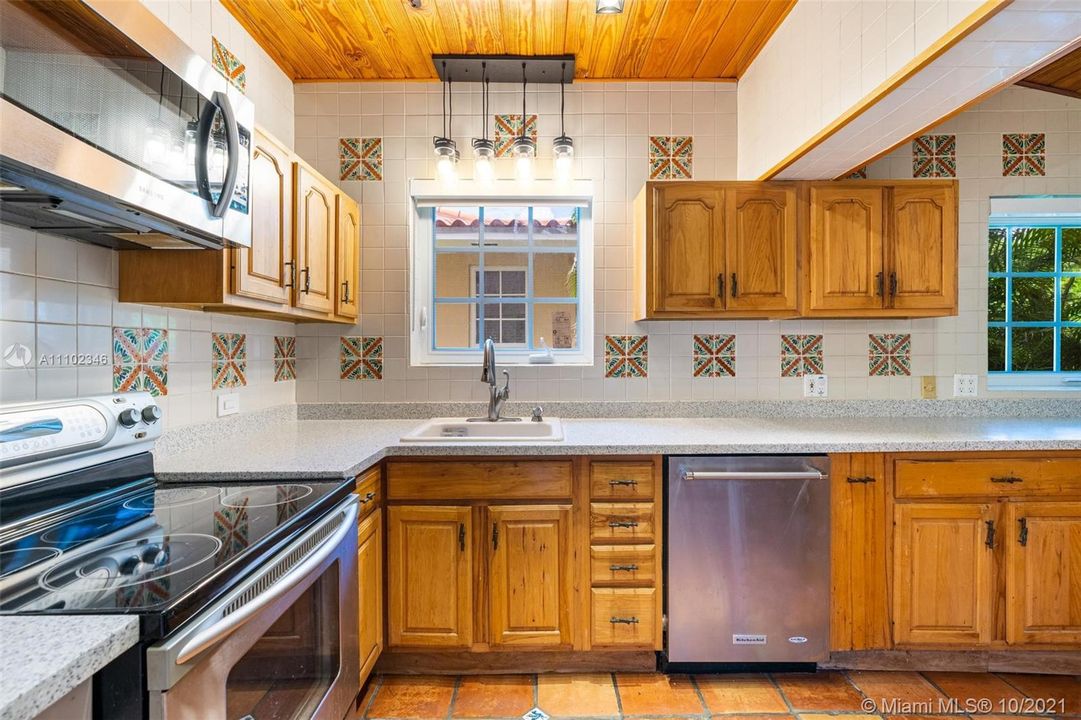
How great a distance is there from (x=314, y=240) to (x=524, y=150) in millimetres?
1008

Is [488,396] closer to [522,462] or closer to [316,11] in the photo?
[522,462]

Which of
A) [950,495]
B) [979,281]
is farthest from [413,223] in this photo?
[979,281]

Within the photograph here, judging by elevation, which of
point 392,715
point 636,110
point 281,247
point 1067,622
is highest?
point 636,110

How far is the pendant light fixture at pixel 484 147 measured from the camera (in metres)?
2.32

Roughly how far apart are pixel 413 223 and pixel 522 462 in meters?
1.34

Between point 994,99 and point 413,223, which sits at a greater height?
point 994,99

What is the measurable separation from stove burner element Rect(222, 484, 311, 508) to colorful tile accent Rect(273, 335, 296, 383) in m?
1.09

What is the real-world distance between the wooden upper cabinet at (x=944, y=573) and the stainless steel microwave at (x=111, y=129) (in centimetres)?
233

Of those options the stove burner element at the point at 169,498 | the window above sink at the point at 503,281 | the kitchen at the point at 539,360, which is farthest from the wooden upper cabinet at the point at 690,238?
the stove burner element at the point at 169,498

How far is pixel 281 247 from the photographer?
1.77 m

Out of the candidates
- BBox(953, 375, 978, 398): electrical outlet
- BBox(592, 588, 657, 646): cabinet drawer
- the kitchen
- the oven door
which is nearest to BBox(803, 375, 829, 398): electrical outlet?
the kitchen

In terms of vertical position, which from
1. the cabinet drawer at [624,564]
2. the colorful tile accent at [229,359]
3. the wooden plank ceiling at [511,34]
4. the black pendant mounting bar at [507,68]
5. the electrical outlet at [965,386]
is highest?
the wooden plank ceiling at [511,34]

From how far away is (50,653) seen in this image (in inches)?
24.7

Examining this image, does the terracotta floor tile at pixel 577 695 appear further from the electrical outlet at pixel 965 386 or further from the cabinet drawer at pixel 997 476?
the electrical outlet at pixel 965 386
